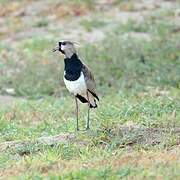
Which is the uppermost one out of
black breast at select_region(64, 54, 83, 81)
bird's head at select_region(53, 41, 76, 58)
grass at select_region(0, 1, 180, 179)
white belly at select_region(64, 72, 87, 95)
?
bird's head at select_region(53, 41, 76, 58)

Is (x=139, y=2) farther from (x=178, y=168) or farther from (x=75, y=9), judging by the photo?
(x=178, y=168)

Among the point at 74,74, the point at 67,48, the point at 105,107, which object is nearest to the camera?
the point at 74,74

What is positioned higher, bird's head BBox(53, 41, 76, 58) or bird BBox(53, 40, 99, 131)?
bird's head BBox(53, 41, 76, 58)

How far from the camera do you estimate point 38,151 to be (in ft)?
25.3

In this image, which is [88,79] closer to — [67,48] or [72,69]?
[72,69]

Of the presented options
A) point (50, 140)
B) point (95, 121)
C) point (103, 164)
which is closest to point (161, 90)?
point (95, 121)

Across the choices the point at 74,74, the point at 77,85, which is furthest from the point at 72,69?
the point at 77,85

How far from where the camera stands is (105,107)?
10.0m

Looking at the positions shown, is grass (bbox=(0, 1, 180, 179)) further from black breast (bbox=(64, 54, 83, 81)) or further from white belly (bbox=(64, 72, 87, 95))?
black breast (bbox=(64, 54, 83, 81))

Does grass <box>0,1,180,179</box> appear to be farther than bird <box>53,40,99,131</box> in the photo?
No

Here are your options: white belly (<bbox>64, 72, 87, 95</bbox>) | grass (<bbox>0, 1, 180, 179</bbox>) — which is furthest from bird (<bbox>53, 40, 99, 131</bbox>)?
grass (<bbox>0, 1, 180, 179</bbox>)

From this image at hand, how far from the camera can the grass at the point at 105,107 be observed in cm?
697

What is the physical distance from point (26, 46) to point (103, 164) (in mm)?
8330

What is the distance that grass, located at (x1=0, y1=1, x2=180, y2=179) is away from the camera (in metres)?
6.97
